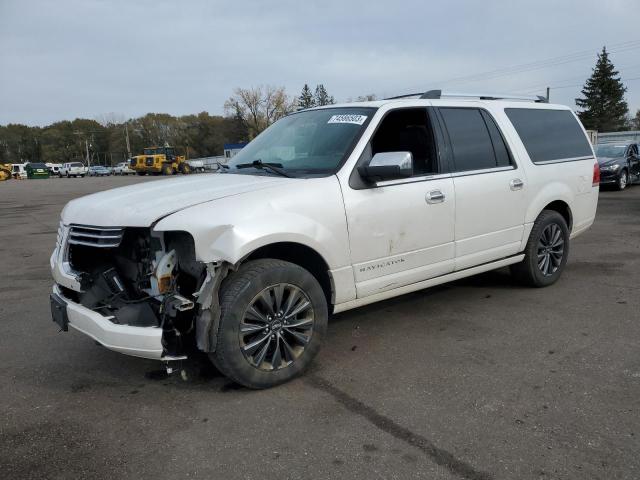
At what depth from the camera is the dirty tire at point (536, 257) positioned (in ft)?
17.0

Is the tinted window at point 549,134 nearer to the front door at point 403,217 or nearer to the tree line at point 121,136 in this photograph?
the front door at point 403,217

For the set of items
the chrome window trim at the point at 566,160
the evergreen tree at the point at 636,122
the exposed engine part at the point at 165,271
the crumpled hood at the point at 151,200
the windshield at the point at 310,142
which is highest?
the evergreen tree at the point at 636,122

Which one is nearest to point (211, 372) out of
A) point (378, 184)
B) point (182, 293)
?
point (182, 293)

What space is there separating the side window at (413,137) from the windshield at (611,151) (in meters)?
15.8

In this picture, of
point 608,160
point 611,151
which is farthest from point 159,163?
point 608,160

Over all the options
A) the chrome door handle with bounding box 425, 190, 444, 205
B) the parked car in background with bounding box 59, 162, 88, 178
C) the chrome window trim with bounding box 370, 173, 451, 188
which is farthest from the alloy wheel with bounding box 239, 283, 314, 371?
the parked car in background with bounding box 59, 162, 88, 178

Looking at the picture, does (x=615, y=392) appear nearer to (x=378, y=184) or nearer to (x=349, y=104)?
(x=378, y=184)

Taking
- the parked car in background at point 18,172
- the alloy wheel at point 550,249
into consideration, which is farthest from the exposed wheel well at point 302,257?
the parked car in background at point 18,172

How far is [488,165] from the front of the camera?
470 cm

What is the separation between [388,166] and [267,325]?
1352mm

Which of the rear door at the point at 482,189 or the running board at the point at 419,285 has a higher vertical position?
the rear door at the point at 482,189

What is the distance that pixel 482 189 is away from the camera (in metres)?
4.54

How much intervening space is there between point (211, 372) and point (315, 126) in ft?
7.02

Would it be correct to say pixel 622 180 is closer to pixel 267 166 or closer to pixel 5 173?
pixel 267 166
